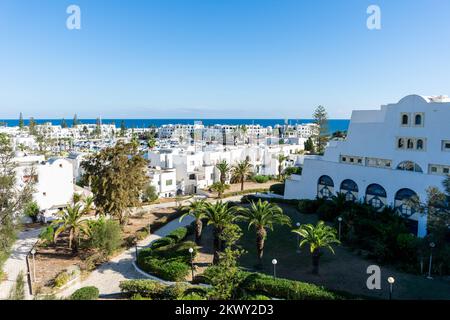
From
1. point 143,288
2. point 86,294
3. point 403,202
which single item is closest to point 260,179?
point 403,202

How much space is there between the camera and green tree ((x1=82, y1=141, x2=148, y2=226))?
23.5 meters

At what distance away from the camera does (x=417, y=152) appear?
24547 mm

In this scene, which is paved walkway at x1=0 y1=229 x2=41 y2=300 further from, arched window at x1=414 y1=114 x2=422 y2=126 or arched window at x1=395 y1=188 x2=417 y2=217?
arched window at x1=414 y1=114 x2=422 y2=126

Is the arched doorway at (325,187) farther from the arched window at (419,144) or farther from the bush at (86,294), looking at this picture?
the bush at (86,294)

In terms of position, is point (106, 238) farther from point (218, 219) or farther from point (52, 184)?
point (52, 184)

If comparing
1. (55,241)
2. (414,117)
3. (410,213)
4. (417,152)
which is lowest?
(55,241)

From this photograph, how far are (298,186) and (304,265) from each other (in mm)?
15008

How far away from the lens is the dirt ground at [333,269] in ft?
49.8

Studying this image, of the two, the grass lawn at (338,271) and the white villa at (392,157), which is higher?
the white villa at (392,157)

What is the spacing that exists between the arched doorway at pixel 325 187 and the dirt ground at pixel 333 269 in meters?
8.60


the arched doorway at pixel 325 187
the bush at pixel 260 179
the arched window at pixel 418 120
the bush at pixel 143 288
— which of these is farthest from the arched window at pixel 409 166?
the bush at pixel 260 179

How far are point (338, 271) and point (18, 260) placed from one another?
1807cm

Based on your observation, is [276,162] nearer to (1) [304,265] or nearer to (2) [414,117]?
(2) [414,117]
